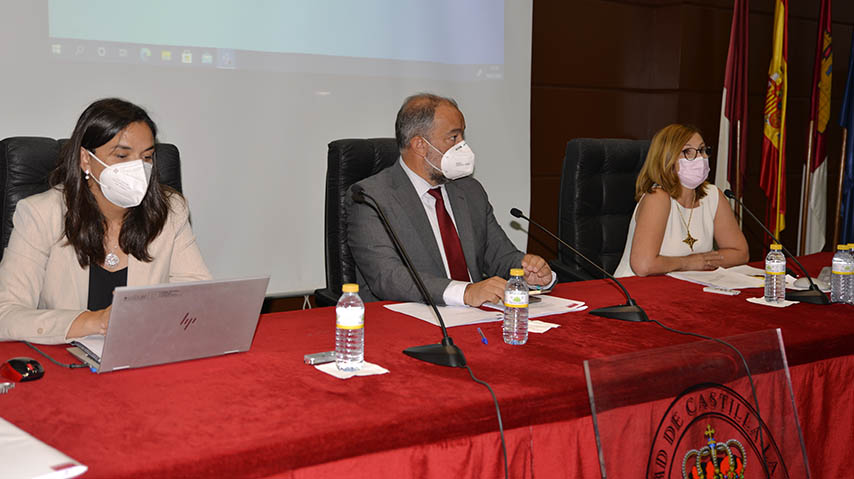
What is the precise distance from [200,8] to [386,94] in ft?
2.92

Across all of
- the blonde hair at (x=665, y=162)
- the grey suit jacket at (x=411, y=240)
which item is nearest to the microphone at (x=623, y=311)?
the grey suit jacket at (x=411, y=240)

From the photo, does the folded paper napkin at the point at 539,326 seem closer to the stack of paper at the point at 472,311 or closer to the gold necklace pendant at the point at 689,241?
the stack of paper at the point at 472,311

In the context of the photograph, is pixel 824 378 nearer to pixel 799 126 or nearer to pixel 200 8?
pixel 200 8

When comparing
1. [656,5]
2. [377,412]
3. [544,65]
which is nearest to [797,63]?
[656,5]

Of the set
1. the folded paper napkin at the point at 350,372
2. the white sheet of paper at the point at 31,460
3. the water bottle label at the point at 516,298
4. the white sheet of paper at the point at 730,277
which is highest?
the water bottle label at the point at 516,298

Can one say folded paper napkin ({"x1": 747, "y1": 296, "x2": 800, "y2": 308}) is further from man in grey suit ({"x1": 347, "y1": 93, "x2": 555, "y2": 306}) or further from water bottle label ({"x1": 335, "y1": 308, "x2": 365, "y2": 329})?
water bottle label ({"x1": 335, "y1": 308, "x2": 365, "y2": 329})

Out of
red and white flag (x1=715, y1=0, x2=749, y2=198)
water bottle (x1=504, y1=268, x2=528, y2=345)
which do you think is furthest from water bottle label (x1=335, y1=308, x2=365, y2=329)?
red and white flag (x1=715, y1=0, x2=749, y2=198)

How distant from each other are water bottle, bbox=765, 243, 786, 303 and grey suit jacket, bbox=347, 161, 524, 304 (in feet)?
2.52

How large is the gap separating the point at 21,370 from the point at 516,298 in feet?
3.21

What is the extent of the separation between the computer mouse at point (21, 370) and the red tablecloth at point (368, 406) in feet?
0.06

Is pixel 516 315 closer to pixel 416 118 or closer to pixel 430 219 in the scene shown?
pixel 430 219

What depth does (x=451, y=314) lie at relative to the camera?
2.01 metres

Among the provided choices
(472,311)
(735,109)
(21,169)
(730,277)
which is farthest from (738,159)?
(21,169)

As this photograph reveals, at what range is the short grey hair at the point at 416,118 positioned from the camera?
252cm
